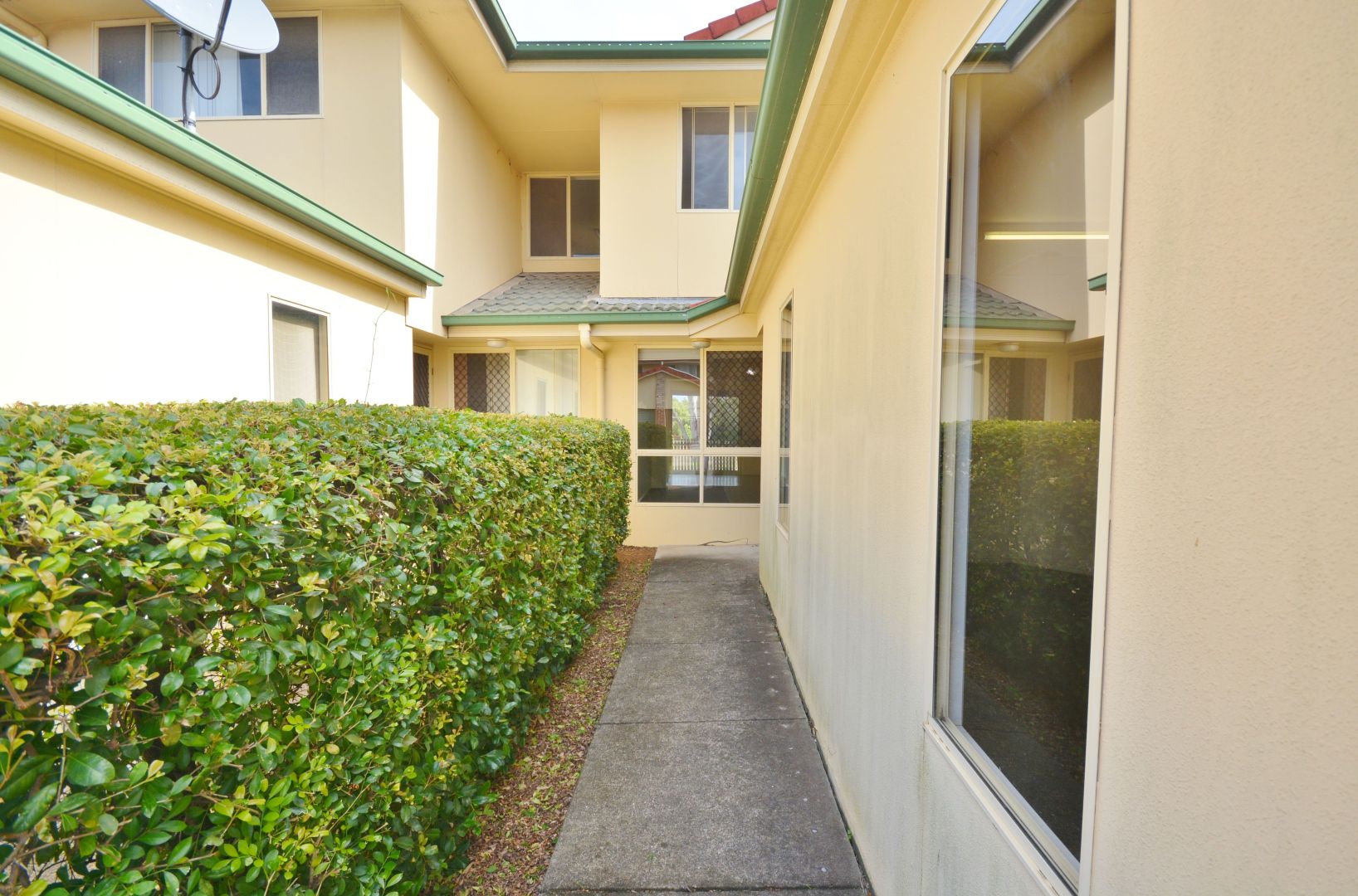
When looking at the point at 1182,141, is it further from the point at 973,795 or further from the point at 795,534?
the point at 795,534

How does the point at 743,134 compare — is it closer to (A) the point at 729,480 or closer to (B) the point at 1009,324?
(A) the point at 729,480

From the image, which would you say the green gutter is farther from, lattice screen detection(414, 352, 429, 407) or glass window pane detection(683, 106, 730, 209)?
lattice screen detection(414, 352, 429, 407)

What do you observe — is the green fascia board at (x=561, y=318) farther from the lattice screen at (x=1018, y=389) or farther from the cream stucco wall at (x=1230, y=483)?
the cream stucco wall at (x=1230, y=483)

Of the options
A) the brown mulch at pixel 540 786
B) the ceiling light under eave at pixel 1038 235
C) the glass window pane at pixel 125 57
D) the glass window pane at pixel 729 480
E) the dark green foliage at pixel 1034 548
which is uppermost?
the glass window pane at pixel 125 57

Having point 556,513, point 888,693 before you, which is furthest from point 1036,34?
point 556,513

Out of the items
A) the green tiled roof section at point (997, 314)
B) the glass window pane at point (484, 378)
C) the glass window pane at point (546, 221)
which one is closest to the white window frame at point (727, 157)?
the glass window pane at point (546, 221)

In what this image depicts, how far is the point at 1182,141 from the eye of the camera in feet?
3.05

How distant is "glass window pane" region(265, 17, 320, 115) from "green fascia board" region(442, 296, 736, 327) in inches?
118

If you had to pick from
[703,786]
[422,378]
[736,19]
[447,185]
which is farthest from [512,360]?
[703,786]

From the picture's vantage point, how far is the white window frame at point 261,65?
7410 millimetres

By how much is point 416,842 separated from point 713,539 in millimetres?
7188

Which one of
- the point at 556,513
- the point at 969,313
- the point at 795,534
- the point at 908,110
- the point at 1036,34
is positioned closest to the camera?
the point at 1036,34

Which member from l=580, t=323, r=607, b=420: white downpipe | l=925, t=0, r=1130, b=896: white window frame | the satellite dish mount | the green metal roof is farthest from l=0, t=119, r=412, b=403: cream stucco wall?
l=925, t=0, r=1130, b=896: white window frame

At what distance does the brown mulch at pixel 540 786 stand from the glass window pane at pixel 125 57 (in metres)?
9.21
